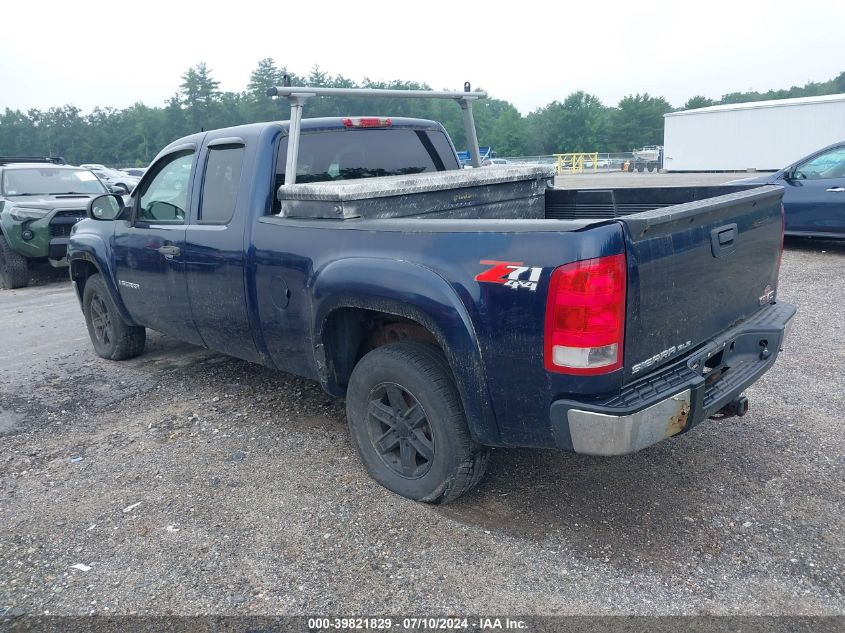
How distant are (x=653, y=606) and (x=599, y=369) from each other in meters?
0.93

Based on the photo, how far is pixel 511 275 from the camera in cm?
269

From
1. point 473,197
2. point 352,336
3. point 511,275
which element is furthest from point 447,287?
point 473,197

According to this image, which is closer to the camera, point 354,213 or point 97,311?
point 354,213

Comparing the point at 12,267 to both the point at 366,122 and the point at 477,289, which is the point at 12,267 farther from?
the point at 477,289

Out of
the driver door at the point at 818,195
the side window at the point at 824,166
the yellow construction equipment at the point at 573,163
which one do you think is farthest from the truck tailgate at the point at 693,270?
the yellow construction equipment at the point at 573,163

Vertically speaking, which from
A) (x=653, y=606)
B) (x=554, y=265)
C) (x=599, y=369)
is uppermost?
(x=554, y=265)

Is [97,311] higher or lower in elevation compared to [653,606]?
higher

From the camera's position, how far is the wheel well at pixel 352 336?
141 inches

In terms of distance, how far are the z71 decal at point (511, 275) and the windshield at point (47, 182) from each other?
32.2 ft

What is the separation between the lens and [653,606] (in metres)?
2.64

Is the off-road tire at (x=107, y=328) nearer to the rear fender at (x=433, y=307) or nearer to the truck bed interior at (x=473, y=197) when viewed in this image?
the truck bed interior at (x=473, y=197)

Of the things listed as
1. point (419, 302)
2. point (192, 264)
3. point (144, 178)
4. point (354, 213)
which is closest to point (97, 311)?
point (144, 178)

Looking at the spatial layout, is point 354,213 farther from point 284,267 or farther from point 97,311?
point 97,311

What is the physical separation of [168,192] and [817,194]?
839 centimetres
